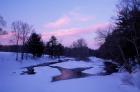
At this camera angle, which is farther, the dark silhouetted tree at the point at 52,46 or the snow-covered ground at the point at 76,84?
the dark silhouetted tree at the point at 52,46

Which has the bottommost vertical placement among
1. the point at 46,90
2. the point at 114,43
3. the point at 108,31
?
the point at 46,90

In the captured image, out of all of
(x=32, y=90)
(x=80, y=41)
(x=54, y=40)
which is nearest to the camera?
(x=32, y=90)

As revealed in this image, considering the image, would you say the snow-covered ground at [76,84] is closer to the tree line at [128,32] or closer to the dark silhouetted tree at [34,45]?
the tree line at [128,32]

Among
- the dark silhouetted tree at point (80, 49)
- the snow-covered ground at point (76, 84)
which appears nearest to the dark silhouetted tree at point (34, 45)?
the snow-covered ground at point (76, 84)

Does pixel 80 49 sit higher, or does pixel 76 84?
pixel 80 49

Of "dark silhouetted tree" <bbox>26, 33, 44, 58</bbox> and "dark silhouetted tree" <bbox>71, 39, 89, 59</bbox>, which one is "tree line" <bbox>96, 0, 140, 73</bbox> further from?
"dark silhouetted tree" <bbox>71, 39, 89, 59</bbox>

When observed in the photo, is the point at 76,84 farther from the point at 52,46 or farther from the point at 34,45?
the point at 52,46

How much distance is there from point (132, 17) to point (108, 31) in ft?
39.0

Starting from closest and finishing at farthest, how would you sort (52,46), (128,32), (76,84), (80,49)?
1. (76,84)
2. (128,32)
3. (52,46)
4. (80,49)

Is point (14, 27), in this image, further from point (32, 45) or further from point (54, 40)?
point (54, 40)

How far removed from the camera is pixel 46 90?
15.7 meters

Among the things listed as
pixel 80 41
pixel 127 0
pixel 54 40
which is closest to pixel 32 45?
pixel 54 40

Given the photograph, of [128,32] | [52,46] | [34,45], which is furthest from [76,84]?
[52,46]

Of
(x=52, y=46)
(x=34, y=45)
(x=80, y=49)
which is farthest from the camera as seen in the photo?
(x=80, y=49)
